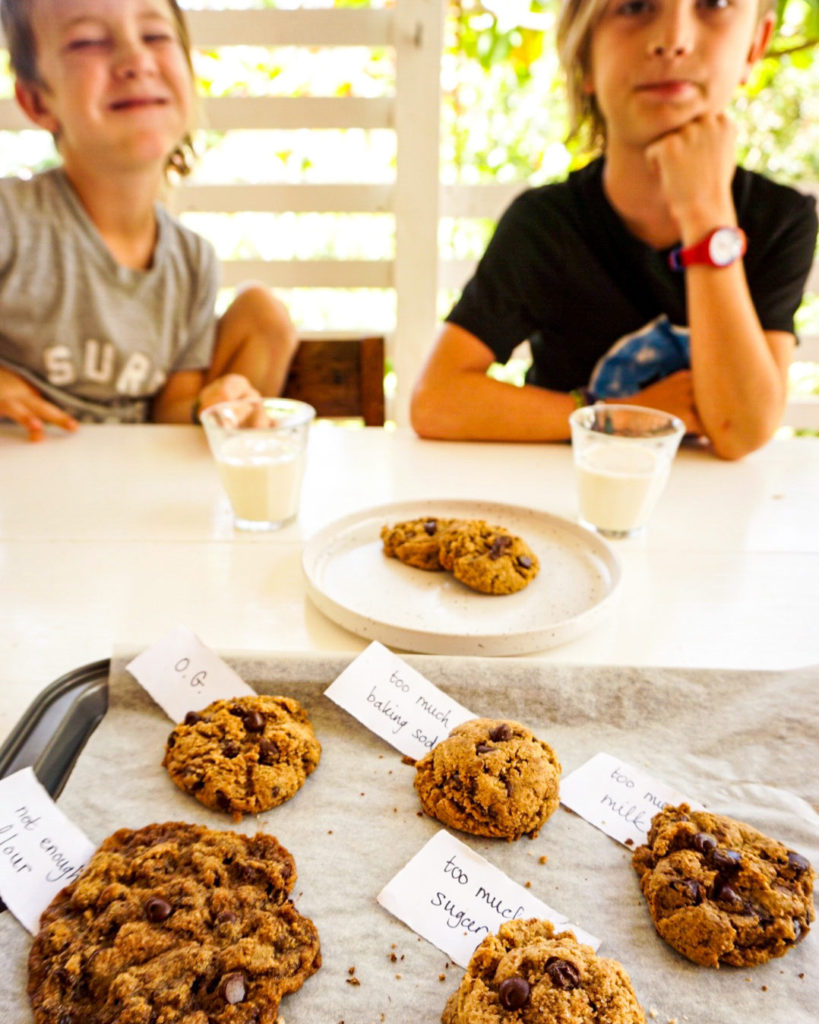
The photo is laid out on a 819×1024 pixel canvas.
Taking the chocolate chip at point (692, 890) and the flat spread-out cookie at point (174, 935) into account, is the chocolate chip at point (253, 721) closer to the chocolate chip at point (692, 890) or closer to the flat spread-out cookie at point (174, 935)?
the flat spread-out cookie at point (174, 935)

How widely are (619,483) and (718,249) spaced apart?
546mm

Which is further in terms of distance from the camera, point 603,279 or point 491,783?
point 603,279

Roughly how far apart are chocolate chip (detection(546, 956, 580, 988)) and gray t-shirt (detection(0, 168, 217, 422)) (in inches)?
54.9

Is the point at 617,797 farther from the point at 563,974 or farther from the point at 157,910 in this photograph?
the point at 157,910

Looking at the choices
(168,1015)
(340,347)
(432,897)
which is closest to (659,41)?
(340,347)

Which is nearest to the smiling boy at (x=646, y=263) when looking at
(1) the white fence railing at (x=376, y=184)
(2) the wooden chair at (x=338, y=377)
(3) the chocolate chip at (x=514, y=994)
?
(2) the wooden chair at (x=338, y=377)

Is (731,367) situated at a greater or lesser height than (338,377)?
greater

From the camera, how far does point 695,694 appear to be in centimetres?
71

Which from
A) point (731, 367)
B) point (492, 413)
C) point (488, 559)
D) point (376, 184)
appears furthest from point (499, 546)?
point (376, 184)

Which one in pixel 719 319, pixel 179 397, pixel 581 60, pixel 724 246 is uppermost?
pixel 581 60

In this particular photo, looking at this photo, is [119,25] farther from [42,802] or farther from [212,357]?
[42,802]

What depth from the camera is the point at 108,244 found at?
1.58 m

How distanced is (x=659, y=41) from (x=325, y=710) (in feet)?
3.85

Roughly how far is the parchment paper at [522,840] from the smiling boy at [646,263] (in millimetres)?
702
